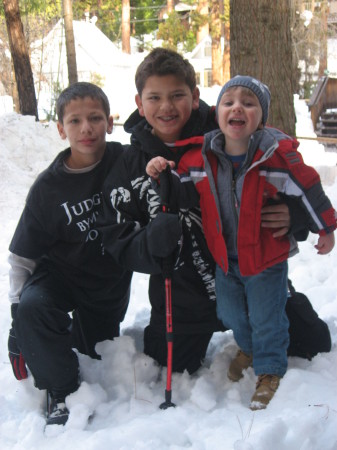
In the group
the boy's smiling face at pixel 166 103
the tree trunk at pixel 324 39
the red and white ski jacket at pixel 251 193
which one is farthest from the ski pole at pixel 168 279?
the tree trunk at pixel 324 39

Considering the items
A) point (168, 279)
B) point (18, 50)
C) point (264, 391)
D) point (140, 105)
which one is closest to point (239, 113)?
point (140, 105)

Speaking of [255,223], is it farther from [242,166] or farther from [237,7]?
[237,7]

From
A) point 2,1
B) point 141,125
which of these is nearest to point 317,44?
point 2,1

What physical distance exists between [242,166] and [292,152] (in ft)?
0.80

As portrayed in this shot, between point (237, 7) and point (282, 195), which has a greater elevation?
point (237, 7)

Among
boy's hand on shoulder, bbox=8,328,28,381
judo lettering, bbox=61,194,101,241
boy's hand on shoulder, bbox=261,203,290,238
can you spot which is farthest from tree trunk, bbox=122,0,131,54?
boy's hand on shoulder, bbox=261,203,290,238

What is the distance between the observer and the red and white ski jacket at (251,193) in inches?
91.7

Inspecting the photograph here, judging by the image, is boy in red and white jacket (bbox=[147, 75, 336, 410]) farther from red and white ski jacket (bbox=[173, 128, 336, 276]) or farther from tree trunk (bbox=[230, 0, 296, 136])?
tree trunk (bbox=[230, 0, 296, 136])

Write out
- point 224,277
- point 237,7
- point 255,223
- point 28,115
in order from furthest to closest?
point 28,115, point 237,7, point 224,277, point 255,223

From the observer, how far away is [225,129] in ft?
7.86

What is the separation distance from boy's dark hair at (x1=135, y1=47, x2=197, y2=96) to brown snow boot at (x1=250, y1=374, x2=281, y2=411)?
154cm

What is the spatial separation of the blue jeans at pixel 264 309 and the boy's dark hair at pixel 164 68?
1.00m

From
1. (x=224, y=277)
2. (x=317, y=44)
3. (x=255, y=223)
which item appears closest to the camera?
(x=255, y=223)

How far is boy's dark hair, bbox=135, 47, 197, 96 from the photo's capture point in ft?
8.57
